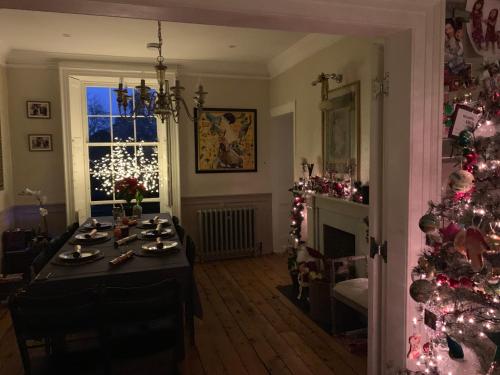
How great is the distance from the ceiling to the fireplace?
2.27 meters

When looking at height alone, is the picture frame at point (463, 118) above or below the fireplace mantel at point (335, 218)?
above

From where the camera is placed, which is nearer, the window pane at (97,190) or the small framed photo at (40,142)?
the small framed photo at (40,142)

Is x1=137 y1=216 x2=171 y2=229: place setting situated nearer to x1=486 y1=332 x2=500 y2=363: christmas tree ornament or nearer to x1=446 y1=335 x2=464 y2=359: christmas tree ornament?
x1=446 y1=335 x2=464 y2=359: christmas tree ornament

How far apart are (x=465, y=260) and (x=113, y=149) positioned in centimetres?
496

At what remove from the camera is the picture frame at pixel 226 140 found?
5.59m

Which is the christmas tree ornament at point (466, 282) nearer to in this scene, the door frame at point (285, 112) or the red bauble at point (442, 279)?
the red bauble at point (442, 279)

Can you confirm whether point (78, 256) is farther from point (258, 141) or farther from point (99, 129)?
point (258, 141)

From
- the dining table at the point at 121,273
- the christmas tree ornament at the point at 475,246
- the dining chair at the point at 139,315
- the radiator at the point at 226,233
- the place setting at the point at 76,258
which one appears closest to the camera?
the christmas tree ornament at the point at 475,246

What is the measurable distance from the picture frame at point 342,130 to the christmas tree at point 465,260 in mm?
1646

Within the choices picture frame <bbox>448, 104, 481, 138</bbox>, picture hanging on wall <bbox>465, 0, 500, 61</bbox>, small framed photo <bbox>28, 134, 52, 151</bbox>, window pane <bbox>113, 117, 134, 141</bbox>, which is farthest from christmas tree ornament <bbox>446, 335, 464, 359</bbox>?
small framed photo <bbox>28, 134, 52, 151</bbox>

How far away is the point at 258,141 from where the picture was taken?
583 cm

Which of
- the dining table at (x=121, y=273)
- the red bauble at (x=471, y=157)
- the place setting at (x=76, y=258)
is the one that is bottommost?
the dining table at (x=121, y=273)

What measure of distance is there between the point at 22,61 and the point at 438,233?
527 centimetres

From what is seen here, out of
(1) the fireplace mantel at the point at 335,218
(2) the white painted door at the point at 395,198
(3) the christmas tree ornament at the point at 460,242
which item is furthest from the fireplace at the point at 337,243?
(3) the christmas tree ornament at the point at 460,242
